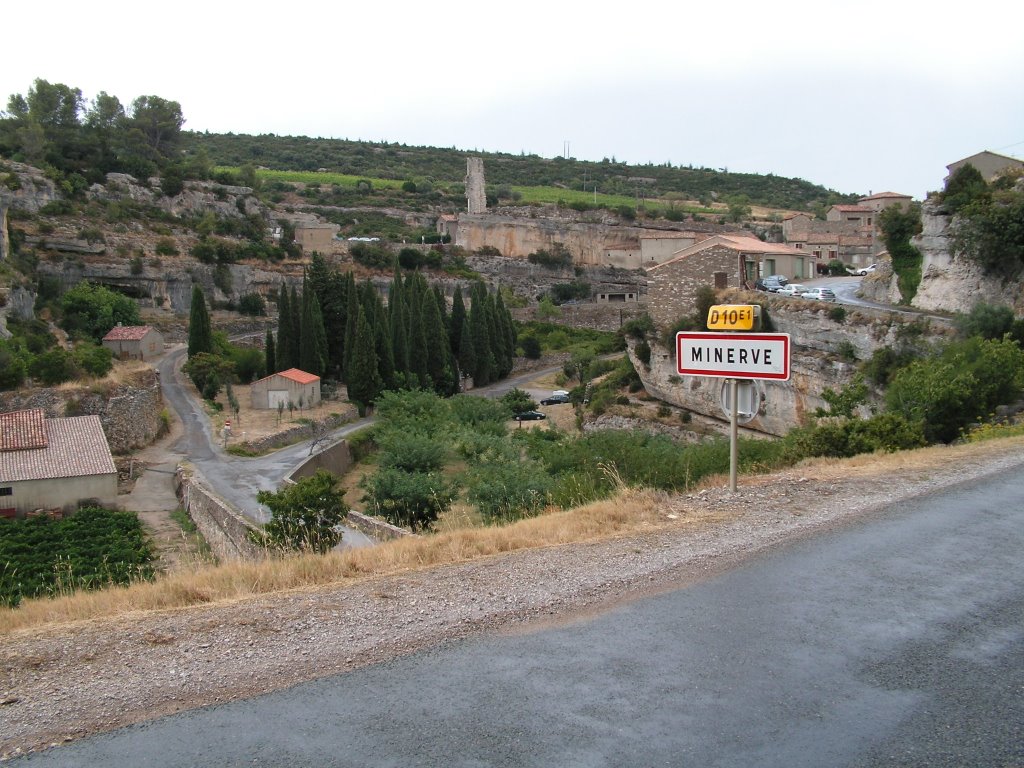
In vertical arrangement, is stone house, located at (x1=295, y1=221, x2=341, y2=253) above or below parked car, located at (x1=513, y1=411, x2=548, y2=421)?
above

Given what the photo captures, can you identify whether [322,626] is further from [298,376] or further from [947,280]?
[298,376]

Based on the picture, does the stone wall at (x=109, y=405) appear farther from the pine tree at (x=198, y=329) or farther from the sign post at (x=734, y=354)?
the sign post at (x=734, y=354)

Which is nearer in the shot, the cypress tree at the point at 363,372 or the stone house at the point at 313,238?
the cypress tree at the point at 363,372

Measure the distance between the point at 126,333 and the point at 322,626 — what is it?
1641 inches

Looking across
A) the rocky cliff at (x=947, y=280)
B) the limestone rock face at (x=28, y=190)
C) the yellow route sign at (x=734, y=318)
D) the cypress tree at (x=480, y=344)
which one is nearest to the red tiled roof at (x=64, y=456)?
the yellow route sign at (x=734, y=318)

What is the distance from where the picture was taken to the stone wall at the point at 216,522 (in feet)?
58.0

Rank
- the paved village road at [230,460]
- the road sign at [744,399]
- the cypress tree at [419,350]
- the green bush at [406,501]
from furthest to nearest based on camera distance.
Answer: the cypress tree at [419,350]
the paved village road at [230,460]
the green bush at [406,501]
the road sign at [744,399]

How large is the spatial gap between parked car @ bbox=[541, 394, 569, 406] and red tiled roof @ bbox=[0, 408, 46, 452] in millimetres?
25536

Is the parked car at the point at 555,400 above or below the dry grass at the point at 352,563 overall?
below

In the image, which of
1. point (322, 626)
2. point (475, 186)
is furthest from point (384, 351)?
point (475, 186)

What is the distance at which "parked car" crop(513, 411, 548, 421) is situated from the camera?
41438 mm

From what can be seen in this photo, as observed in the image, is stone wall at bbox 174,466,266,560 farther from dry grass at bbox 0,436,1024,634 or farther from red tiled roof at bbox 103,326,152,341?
red tiled roof at bbox 103,326,152,341

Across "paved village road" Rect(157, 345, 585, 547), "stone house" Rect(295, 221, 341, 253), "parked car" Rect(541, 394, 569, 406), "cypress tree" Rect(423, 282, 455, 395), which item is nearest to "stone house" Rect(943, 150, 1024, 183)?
"parked car" Rect(541, 394, 569, 406)

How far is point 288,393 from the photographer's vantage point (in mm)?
37062
